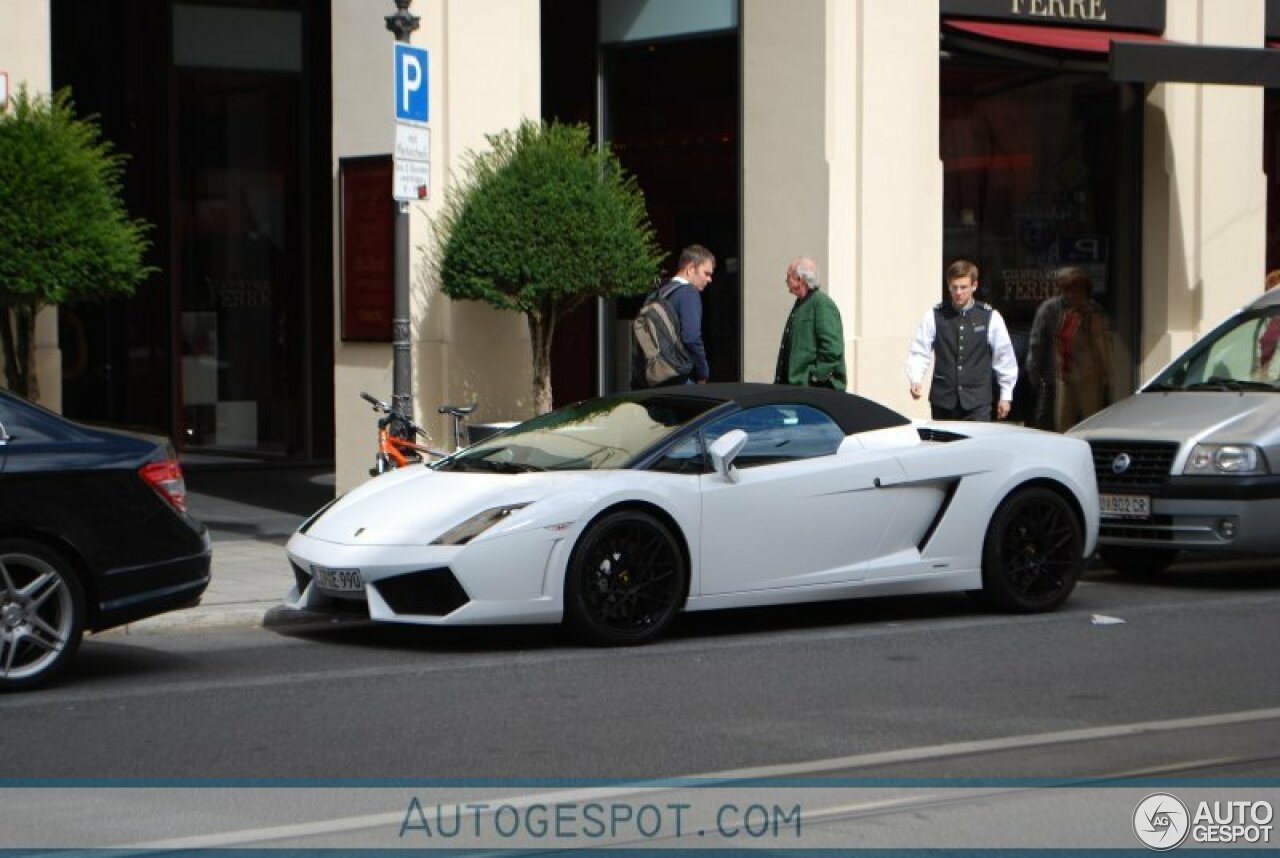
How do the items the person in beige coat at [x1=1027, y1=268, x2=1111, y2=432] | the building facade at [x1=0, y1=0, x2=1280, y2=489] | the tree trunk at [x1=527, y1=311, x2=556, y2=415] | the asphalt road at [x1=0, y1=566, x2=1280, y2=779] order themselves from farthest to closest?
the person in beige coat at [x1=1027, y1=268, x2=1111, y2=432] → the building facade at [x1=0, y1=0, x2=1280, y2=489] → the tree trunk at [x1=527, y1=311, x2=556, y2=415] → the asphalt road at [x1=0, y1=566, x2=1280, y2=779]

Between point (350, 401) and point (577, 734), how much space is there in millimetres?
8399

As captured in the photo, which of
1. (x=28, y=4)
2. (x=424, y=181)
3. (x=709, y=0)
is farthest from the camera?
(x=709, y=0)

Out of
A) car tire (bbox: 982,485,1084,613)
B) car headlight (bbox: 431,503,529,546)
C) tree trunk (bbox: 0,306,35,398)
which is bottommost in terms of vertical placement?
car tire (bbox: 982,485,1084,613)

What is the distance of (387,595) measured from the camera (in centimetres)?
932

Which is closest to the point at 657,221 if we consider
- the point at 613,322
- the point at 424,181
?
the point at 613,322

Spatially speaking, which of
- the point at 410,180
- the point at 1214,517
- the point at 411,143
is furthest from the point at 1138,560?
the point at 411,143

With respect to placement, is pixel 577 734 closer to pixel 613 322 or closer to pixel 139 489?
pixel 139 489

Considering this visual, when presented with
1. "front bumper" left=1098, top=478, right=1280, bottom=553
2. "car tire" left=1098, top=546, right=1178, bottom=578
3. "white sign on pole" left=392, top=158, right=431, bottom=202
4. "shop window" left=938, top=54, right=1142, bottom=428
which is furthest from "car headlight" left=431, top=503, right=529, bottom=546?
"shop window" left=938, top=54, right=1142, bottom=428

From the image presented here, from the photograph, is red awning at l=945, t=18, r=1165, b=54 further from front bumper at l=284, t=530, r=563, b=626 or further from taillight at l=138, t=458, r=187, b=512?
taillight at l=138, t=458, r=187, b=512

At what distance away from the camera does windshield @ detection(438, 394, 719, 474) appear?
389 inches

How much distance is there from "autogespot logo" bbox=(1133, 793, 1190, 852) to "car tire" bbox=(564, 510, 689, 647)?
3533 millimetres

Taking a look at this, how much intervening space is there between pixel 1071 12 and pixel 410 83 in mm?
7603


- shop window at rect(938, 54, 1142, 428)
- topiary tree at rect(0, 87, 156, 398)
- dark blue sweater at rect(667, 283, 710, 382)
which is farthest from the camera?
shop window at rect(938, 54, 1142, 428)

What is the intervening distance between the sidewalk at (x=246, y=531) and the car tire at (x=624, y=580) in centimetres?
215
